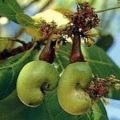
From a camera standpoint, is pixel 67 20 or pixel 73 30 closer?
pixel 73 30

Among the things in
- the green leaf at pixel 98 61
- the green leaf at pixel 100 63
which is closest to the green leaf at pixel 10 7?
the green leaf at pixel 98 61

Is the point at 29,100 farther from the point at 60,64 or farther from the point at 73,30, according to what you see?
the point at 60,64

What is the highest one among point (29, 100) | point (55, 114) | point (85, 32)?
point (85, 32)

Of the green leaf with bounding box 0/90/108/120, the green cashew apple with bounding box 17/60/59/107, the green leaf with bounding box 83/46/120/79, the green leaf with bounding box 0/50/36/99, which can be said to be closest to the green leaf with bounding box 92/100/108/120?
the green leaf with bounding box 0/90/108/120

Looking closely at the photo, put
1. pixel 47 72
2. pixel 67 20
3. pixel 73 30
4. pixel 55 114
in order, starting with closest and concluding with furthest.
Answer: pixel 47 72
pixel 73 30
pixel 67 20
pixel 55 114

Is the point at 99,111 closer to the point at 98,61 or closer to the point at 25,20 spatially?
the point at 98,61

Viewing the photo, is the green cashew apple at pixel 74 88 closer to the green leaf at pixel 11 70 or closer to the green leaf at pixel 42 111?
the green leaf at pixel 11 70

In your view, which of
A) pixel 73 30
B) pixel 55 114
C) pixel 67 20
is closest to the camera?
pixel 73 30

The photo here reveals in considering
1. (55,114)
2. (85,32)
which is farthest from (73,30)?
(55,114)
